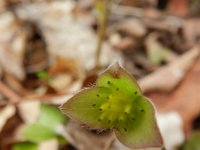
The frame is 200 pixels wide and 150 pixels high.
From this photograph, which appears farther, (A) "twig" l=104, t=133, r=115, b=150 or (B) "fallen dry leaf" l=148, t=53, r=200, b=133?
(B) "fallen dry leaf" l=148, t=53, r=200, b=133

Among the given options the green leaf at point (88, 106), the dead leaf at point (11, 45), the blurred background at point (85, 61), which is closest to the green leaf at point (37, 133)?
the blurred background at point (85, 61)

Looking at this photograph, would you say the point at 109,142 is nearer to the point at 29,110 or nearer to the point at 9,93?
the point at 29,110

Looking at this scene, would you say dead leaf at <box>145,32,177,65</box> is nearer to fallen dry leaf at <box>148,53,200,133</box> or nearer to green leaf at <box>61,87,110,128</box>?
fallen dry leaf at <box>148,53,200,133</box>

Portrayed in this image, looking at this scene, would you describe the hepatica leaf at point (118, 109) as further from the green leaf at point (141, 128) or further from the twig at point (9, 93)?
the twig at point (9, 93)

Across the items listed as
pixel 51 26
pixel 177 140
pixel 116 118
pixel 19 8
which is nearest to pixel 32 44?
pixel 51 26

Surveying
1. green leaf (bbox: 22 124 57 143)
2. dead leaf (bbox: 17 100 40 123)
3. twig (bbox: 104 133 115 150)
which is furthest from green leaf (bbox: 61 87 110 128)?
dead leaf (bbox: 17 100 40 123)

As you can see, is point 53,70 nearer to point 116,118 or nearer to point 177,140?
point 177,140
